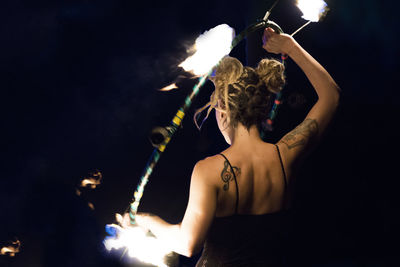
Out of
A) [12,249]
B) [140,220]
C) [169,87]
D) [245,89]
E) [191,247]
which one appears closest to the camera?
[191,247]

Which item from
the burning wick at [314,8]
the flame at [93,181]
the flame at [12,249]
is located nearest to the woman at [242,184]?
the burning wick at [314,8]

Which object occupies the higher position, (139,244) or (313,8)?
(313,8)

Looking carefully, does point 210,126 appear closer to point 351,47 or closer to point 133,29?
point 133,29

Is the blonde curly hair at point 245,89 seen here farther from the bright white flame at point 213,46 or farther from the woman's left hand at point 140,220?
the woman's left hand at point 140,220

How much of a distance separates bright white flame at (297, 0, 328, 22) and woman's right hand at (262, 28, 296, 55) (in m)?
0.28

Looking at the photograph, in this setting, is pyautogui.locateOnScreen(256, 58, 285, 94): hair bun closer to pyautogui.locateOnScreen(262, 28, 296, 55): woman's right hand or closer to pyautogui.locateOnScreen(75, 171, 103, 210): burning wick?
pyautogui.locateOnScreen(262, 28, 296, 55): woman's right hand

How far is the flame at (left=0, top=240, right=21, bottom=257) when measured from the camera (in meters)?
3.32

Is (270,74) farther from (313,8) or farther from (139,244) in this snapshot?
(139,244)

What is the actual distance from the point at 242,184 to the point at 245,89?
698mm

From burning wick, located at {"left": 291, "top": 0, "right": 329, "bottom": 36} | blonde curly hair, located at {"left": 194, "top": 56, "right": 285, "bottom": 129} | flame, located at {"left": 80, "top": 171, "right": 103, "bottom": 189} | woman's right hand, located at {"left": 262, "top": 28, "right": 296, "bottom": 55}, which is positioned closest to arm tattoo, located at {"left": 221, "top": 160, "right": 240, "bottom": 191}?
blonde curly hair, located at {"left": 194, "top": 56, "right": 285, "bottom": 129}

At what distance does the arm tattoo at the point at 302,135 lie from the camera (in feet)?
8.31

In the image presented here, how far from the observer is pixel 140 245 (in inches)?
106

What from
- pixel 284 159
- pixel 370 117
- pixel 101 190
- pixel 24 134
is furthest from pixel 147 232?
pixel 370 117

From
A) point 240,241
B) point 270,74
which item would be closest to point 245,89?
point 270,74
